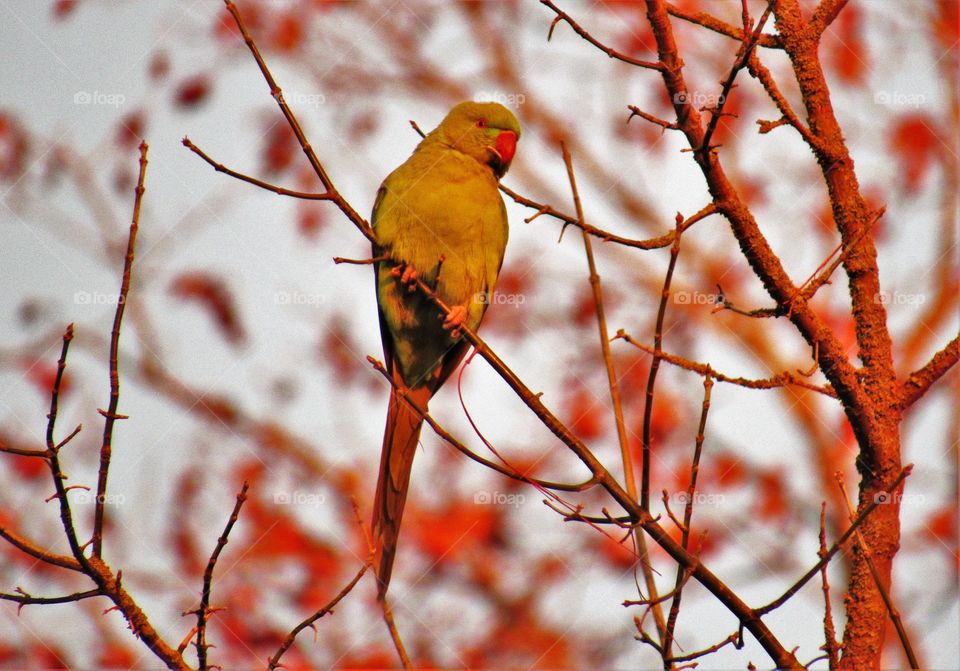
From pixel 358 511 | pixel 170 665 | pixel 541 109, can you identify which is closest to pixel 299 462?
pixel 541 109

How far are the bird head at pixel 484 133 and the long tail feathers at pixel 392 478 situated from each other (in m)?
1.42

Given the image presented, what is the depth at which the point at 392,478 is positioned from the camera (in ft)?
11.8

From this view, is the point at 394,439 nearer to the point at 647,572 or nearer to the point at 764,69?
the point at 647,572

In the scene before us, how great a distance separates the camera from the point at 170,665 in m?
2.03

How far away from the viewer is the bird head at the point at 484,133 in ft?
14.8

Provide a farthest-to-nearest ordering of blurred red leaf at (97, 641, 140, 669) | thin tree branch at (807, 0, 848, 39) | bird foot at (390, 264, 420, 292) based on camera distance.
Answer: blurred red leaf at (97, 641, 140, 669) < bird foot at (390, 264, 420, 292) < thin tree branch at (807, 0, 848, 39)

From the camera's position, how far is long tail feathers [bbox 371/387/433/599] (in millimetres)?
3249

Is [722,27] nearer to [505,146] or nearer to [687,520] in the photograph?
[687,520]

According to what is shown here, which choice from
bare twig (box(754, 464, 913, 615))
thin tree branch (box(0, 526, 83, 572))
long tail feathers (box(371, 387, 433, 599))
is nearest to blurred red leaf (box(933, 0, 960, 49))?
long tail feathers (box(371, 387, 433, 599))

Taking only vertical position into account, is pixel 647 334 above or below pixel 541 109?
below

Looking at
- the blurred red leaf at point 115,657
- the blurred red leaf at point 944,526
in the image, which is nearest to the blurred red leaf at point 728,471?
the blurred red leaf at point 944,526

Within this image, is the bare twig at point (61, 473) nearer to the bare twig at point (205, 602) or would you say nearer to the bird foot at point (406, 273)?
the bare twig at point (205, 602)

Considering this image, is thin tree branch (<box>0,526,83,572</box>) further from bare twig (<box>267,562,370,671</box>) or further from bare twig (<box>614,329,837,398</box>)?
bare twig (<box>614,329,837,398</box>)

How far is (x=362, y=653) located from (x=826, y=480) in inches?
174
